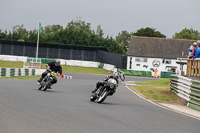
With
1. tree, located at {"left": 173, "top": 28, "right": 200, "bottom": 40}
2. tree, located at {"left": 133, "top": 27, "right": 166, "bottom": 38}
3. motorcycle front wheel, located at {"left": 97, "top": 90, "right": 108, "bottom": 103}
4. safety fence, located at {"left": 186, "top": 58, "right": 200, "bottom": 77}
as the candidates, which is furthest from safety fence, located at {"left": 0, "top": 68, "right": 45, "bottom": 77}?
tree, located at {"left": 173, "top": 28, "right": 200, "bottom": 40}

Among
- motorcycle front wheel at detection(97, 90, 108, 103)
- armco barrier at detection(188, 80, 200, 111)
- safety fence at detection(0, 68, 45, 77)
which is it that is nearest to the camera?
motorcycle front wheel at detection(97, 90, 108, 103)

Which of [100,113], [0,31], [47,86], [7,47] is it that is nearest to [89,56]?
[7,47]

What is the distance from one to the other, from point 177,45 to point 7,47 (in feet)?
→ 99.0

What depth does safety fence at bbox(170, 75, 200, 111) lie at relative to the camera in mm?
16584

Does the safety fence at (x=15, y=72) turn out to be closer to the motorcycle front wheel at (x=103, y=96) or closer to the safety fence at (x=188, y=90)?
the safety fence at (x=188, y=90)

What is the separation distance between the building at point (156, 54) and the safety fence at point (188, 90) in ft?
186

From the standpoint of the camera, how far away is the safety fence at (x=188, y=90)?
1658 cm

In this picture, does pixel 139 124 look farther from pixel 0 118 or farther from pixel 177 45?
pixel 177 45

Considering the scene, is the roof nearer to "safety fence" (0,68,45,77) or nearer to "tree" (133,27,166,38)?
"tree" (133,27,166,38)

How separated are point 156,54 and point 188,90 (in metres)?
62.3

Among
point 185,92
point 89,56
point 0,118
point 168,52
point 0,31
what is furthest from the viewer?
point 0,31

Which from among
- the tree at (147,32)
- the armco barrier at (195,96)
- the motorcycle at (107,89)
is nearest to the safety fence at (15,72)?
the motorcycle at (107,89)

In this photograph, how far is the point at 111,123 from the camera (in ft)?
33.0

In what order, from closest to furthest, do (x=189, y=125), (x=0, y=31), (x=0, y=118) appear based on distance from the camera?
(x=0, y=118), (x=189, y=125), (x=0, y=31)
